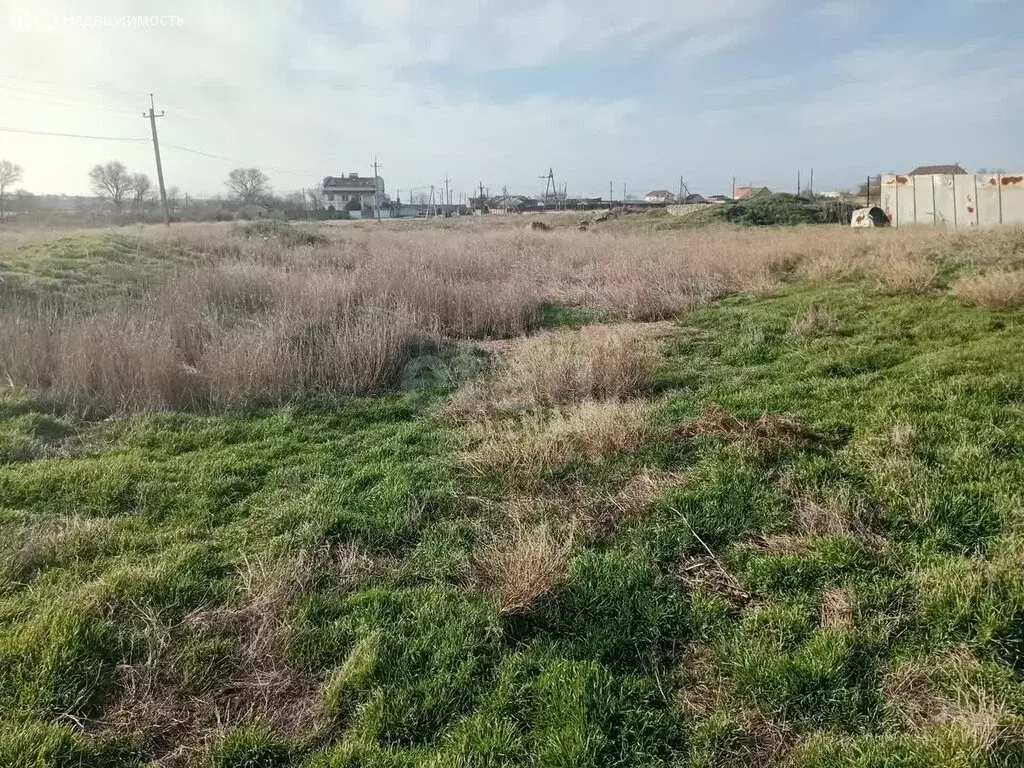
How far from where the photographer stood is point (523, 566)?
140 inches

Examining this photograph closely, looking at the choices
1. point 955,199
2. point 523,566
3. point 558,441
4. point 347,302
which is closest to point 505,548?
point 523,566

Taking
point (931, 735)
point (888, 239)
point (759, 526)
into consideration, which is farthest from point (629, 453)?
point (888, 239)

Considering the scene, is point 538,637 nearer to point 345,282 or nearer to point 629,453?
point 629,453

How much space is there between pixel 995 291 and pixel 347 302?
919 cm

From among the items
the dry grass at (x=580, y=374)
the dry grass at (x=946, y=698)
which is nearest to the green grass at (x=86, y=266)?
the dry grass at (x=580, y=374)

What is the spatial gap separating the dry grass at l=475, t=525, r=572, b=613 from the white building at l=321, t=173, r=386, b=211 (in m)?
90.7

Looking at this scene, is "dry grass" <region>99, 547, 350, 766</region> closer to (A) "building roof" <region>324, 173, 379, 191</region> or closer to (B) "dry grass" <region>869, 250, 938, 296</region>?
(B) "dry grass" <region>869, 250, 938, 296</region>

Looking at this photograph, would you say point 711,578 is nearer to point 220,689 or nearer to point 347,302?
point 220,689

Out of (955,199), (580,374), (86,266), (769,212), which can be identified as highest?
(769,212)

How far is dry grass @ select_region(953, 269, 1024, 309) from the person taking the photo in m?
9.12

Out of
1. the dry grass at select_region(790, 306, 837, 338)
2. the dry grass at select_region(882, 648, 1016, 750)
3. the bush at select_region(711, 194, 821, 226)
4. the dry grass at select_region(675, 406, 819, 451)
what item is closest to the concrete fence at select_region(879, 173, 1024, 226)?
the bush at select_region(711, 194, 821, 226)

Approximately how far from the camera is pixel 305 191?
8388cm

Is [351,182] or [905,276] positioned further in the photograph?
[351,182]

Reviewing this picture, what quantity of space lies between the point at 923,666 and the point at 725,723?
36.7 inches
